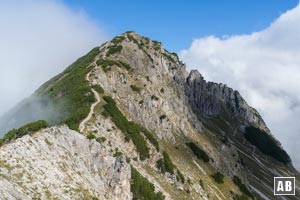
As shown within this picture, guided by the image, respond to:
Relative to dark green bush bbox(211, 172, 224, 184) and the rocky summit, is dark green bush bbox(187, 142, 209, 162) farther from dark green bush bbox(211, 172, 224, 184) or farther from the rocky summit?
dark green bush bbox(211, 172, 224, 184)

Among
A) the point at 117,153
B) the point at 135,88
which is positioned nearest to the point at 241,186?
the point at 135,88

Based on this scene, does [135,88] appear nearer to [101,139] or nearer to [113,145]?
[113,145]

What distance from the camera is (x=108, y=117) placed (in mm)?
121312

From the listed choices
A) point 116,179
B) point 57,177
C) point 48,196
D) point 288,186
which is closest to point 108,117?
point 116,179

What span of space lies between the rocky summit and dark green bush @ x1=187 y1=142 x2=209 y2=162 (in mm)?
486

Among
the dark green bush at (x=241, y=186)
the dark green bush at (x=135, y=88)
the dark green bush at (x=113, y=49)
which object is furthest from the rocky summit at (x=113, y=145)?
the dark green bush at (x=241, y=186)

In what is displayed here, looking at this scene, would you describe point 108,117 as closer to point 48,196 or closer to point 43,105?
point 43,105

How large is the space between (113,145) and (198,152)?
51104mm

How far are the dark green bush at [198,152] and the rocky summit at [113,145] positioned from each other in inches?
19.1

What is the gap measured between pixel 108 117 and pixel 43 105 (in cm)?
4109

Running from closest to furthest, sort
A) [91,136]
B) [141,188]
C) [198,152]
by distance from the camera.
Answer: [91,136]
[141,188]
[198,152]

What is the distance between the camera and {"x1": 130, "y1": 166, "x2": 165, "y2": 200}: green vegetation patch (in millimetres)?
99625

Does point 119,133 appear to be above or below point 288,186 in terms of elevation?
above

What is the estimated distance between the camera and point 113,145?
112 metres
